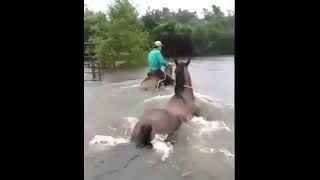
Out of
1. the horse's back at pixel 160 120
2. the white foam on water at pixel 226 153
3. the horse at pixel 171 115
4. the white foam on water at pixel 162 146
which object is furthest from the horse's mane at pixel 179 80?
the white foam on water at pixel 226 153

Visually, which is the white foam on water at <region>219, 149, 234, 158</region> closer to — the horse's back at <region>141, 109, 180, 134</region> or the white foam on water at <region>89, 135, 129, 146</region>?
the horse's back at <region>141, 109, 180, 134</region>

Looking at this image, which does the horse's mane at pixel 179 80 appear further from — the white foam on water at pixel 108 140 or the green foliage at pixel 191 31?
the white foam on water at pixel 108 140

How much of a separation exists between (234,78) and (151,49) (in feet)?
1.33

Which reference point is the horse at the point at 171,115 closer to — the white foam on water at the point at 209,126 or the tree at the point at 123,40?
the white foam on water at the point at 209,126

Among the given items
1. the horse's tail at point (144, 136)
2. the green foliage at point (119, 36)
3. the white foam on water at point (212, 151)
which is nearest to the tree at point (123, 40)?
the green foliage at point (119, 36)

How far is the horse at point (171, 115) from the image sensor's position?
6.93 feet

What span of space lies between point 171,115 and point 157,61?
0.26 m

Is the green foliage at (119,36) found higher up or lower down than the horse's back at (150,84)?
higher up

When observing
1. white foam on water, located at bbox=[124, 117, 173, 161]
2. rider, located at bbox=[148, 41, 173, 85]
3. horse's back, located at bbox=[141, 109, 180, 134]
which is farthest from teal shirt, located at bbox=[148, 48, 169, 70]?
white foam on water, located at bbox=[124, 117, 173, 161]

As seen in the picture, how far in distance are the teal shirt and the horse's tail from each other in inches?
10.9

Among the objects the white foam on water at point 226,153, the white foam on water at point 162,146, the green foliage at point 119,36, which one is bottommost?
the white foam on water at point 226,153

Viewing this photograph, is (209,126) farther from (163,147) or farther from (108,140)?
(108,140)

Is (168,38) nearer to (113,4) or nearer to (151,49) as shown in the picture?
(151,49)
